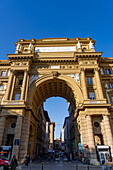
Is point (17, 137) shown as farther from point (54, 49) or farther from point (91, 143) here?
point (54, 49)

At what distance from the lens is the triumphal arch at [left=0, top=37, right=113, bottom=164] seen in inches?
1009

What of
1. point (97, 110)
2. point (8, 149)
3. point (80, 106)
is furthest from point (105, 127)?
point (8, 149)

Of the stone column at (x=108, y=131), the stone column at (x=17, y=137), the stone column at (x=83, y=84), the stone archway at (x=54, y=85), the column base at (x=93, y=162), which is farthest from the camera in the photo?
the stone archway at (x=54, y=85)

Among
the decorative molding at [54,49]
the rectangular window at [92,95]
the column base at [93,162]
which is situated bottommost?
the column base at [93,162]

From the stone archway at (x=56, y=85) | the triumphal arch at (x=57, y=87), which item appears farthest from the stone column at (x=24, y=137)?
the stone archway at (x=56, y=85)

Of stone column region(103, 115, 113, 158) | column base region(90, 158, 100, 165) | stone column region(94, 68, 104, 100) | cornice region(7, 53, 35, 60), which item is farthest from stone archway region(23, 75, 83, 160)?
column base region(90, 158, 100, 165)

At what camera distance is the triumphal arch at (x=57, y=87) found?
A: 25.6m

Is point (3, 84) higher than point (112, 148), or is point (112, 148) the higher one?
point (3, 84)

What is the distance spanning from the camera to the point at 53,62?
113ft

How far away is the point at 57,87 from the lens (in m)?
37.6

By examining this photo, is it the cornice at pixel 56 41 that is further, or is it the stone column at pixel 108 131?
the cornice at pixel 56 41

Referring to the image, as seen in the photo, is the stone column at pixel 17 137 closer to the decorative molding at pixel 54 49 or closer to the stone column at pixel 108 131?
the stone column at pixel 108 131

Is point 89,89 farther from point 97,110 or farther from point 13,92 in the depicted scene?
point 13,92

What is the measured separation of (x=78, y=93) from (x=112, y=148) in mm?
13039
